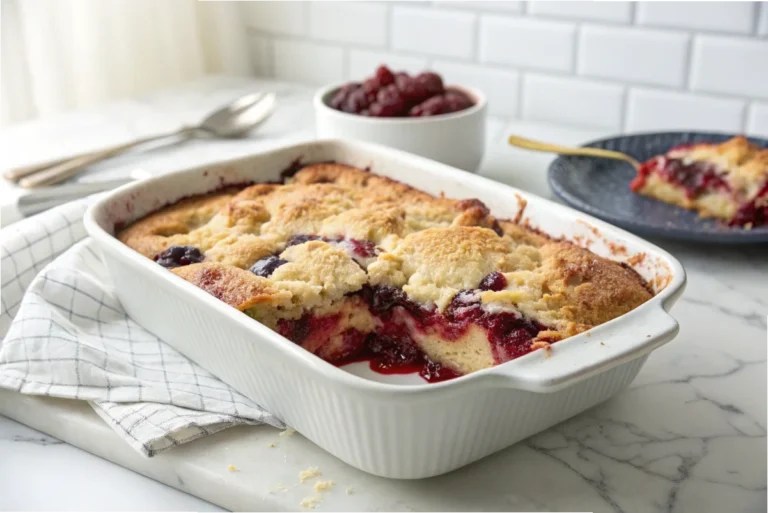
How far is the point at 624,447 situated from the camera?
111cm

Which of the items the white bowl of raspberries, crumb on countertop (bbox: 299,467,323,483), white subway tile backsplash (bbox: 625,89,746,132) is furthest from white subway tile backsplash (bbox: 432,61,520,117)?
crumb on countertop (bbox: 299,467,323,483)

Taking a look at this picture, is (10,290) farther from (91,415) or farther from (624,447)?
(624,447)

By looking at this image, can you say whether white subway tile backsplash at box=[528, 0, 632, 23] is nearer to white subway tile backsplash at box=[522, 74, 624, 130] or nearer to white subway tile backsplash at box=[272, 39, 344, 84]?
white subway tile backsplash at box=[522, 74, 624, 130]

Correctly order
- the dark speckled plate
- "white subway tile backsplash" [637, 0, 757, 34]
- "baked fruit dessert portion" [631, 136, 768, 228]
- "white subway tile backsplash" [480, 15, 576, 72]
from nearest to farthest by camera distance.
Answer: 1. the dark speckled plate
2. "baked fruit dessert portion" [631, 136, 768, 228]
3. "white subway tile backsplash" [637, 0, 757, 34]
4. "white subway tile backsplash" [480, 15, 576, 72]

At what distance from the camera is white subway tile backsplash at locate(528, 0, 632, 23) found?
2172 millimetres

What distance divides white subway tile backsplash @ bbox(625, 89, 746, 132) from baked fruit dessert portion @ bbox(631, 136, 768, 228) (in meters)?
0.36

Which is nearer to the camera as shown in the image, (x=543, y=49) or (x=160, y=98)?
(x=543, y=49)

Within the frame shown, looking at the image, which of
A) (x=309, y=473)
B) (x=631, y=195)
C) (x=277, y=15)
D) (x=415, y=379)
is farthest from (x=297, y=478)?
(x=277, y=15)

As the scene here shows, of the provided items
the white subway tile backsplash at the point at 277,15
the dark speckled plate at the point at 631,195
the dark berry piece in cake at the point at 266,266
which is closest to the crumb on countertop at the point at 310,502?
the dark berry piece in cake at the point at 266,266

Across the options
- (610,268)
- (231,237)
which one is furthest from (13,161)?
(610,268)

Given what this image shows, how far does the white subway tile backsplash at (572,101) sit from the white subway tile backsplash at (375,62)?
340 mm

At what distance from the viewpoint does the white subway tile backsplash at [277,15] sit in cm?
269

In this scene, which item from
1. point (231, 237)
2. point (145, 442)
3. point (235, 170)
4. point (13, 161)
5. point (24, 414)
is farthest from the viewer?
point (13, 161)

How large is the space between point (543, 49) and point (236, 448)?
1.57 metres
